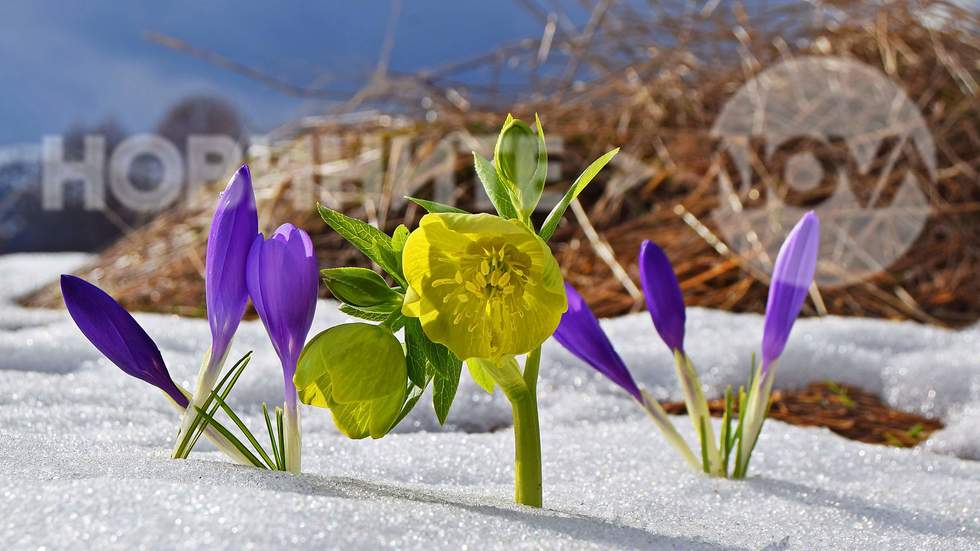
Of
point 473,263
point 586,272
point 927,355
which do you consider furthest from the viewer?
point 586,272

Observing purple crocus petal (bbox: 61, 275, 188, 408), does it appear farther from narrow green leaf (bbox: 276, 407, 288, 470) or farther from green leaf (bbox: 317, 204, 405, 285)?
green leaf (bbox: 317, 204, 405, 285)

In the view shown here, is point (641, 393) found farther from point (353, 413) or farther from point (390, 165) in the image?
point (390, 165)

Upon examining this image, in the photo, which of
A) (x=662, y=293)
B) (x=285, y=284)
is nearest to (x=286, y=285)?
(x=285, y=284)

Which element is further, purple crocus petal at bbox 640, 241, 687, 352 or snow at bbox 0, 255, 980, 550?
purple crocus petal at bbox 640, 241, 687, 352

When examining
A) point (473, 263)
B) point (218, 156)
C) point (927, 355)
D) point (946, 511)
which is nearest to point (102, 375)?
point (473, 263)
